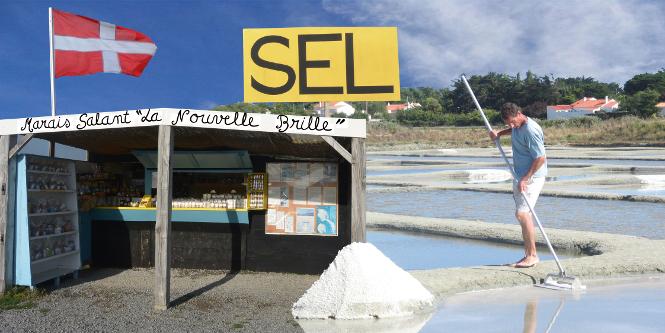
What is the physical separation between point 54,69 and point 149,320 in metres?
4.73

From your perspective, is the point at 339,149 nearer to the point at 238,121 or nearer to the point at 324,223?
the point at 238,121

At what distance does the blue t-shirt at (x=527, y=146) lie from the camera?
7.76m

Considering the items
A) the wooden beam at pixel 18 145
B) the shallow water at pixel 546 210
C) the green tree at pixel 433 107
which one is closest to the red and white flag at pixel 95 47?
the wooden beam at pixel 18 145

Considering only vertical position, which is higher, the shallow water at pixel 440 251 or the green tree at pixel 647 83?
the green tree at pixel 647 83

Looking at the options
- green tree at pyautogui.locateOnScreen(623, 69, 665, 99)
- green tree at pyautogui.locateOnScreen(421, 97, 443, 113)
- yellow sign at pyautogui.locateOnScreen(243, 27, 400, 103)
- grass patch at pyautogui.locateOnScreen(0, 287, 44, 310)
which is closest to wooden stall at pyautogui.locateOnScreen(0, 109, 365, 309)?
grass patch at pyautogui.locateOnScreen(0, 287, 44, 310)

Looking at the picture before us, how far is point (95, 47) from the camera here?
9.84 meters

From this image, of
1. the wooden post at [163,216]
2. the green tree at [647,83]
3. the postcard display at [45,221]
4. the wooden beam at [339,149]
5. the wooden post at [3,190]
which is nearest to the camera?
the wooden post at [163,216]

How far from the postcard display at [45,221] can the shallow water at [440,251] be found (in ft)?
16.5

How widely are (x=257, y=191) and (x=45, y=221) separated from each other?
292 cm

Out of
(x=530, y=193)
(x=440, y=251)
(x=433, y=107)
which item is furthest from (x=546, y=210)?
(x=433, y=107)

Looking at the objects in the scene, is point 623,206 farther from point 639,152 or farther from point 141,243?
point 639,152

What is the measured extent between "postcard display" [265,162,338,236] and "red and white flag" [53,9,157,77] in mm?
3369

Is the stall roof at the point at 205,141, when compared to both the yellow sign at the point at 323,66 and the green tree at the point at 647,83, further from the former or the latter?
the green tree at the point at 647,83

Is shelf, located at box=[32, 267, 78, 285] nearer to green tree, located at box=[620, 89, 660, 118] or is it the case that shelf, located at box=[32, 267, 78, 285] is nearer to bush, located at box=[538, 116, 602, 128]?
bush, located at box=[538, 116, 602, 128]
